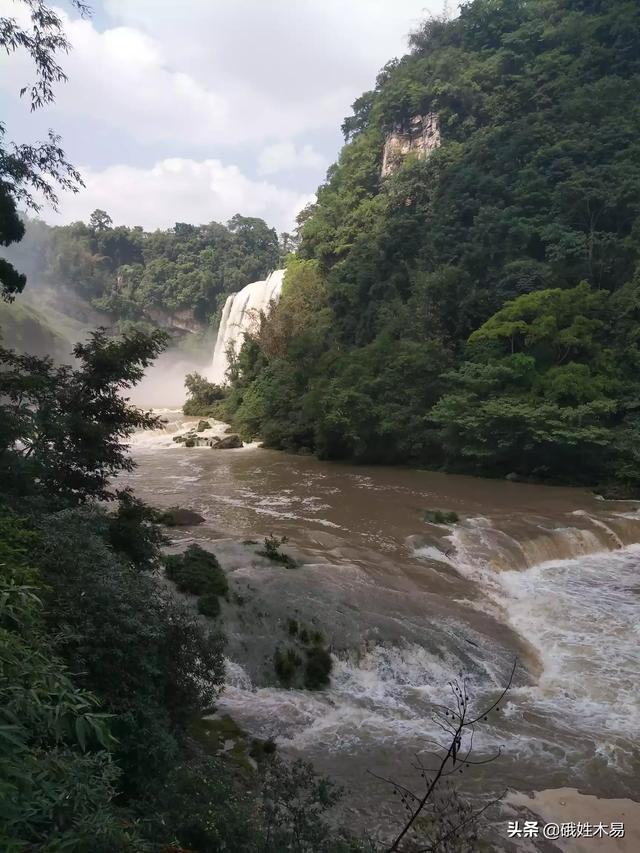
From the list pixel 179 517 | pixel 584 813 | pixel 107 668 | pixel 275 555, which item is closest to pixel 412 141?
pixel 179 517

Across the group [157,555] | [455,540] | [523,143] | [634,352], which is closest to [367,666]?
[157,555]

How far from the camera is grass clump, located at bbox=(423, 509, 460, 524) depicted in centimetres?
1348

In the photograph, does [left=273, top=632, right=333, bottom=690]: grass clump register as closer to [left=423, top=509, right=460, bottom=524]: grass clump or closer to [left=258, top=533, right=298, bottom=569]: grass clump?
[left=258, top=533, right=298, bottom=569]: grass clump

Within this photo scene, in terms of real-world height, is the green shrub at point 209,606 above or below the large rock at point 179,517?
below

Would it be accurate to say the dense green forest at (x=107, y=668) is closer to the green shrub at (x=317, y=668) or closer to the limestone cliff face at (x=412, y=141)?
the green shrub at (x=317, y=668)

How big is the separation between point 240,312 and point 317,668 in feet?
126

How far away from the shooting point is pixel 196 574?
7.79m

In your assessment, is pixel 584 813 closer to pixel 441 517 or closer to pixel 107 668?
pixel 107 668

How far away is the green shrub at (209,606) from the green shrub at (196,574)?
0.15 meters

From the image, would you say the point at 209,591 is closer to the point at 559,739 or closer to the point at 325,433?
the point at 559,739

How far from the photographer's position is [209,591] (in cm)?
768

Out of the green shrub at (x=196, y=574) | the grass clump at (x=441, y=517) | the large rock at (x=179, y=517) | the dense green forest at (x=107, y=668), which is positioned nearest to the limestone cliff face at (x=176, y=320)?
the large rock at (x=179, y=517)

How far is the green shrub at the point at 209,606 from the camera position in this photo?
7.31 m

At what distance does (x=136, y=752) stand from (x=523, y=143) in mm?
32597
